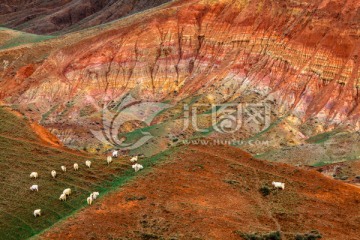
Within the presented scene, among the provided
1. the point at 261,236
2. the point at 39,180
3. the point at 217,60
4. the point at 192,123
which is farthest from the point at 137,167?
the point at 217,60

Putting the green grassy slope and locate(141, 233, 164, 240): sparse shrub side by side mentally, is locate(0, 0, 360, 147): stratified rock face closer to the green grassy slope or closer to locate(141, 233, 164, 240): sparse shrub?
the green grassy slope

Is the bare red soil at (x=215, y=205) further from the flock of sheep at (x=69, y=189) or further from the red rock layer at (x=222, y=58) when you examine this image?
the red rock layer at (x=222, y=58)

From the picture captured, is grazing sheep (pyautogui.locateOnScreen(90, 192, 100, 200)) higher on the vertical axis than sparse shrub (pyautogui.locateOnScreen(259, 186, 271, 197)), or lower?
higher

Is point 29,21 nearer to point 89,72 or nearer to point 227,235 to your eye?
point 89,72

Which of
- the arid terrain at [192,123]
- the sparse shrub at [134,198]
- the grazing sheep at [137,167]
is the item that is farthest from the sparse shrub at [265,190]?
the grazing sheep at [137,167]

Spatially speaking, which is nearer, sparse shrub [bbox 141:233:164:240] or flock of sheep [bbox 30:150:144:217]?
sparse shrub [bbox 141:233:164:240]

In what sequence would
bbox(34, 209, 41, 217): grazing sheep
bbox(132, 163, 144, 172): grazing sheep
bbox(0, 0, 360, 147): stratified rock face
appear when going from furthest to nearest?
bbox(0, 0, 360, 147): stratified rock face, bbox(132, 163, 144, 172): grazing sheep, bbox(34, 209, 41, 217): grazing sheep

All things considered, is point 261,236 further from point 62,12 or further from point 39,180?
point 62,12

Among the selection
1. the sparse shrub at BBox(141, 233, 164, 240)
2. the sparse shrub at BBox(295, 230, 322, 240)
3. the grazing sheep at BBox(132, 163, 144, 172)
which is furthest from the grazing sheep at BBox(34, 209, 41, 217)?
the sparse shrub at BBox(295, 230, 322, 240)
